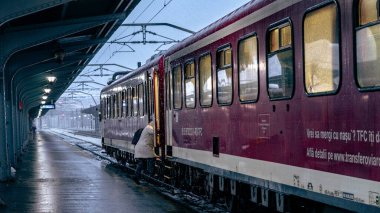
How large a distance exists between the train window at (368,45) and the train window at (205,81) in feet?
17.8

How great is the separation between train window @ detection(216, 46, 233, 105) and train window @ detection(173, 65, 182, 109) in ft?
9.84

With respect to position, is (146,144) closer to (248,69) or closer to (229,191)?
(229,191)

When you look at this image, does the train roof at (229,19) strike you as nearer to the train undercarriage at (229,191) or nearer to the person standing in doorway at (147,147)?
the train undercarriage at (229,191)

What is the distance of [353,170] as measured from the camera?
21.8ft

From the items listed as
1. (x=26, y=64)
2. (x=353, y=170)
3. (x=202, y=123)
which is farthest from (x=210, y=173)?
(x=26, y=64)

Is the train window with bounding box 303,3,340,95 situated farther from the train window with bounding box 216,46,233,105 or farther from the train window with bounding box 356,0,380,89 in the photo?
the train window with bounding box 216,46,233,105

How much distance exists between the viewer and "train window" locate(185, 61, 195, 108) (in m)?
13.2

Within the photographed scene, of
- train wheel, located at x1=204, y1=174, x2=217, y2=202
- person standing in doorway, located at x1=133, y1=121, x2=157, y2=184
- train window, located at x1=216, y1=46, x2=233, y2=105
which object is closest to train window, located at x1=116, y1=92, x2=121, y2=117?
person standing in doorway, located at x1=133, y1=121, x2=157, y2=184

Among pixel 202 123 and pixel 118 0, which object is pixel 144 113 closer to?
pixel 118 0

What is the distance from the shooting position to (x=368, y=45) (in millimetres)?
6414

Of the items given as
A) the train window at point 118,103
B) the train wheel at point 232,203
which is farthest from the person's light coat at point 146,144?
the train window at point 118,103

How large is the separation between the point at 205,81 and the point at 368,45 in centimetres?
597

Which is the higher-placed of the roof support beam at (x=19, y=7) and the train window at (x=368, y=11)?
the roof support beam at (x=19, y=7)

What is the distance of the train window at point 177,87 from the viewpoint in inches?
564
